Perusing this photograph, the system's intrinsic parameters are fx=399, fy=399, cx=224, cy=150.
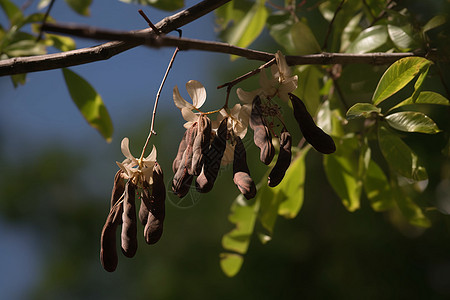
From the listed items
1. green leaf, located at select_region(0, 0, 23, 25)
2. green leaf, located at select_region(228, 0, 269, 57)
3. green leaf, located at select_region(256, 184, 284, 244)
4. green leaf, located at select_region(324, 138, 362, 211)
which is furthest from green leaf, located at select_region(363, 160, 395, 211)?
green leaf, located at select_region(0, 0, 23, 25)

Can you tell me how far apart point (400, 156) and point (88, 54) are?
328 mm

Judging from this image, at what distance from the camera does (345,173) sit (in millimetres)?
563

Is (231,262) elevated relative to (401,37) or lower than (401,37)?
lower

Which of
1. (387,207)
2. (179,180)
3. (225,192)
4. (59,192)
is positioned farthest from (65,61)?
(59,192)

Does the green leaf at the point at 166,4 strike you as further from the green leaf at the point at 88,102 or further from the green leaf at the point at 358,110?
the green leaf at the point at 358,110

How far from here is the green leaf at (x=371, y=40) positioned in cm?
47

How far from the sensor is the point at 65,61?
32cm

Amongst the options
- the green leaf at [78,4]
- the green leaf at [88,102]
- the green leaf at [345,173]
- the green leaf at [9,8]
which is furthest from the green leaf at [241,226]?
the green leaf at [9,8]

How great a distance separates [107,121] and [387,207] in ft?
1.37

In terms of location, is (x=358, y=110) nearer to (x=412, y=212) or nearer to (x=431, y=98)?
(x=431, y=98)

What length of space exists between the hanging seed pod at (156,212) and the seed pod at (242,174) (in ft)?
0.21

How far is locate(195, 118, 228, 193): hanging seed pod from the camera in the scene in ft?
0.97

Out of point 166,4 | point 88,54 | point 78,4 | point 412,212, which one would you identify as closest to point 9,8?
point 78,4

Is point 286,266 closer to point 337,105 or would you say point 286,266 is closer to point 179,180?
point 337,105
